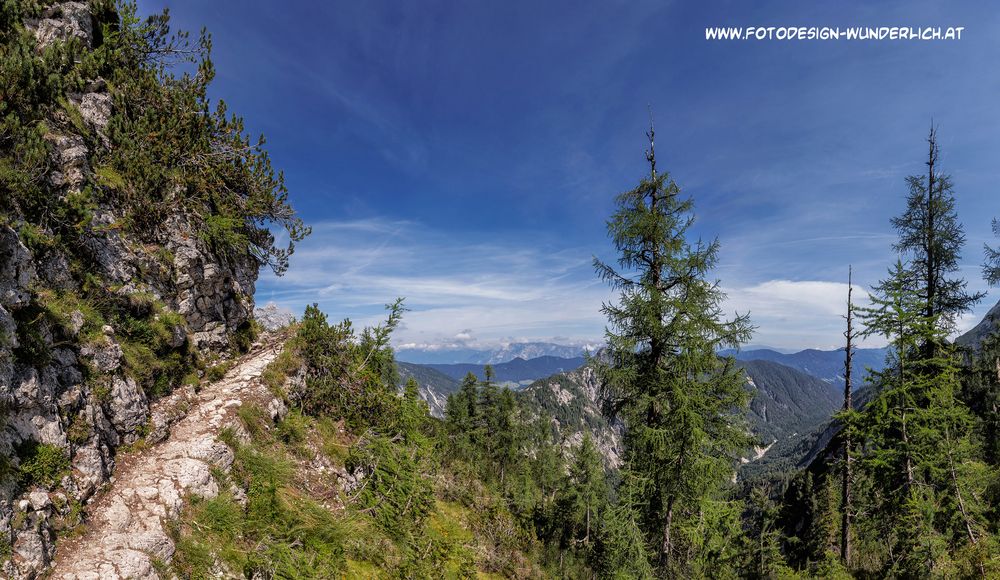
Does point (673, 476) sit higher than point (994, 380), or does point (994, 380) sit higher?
point (994, 380)

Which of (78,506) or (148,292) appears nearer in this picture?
(78,506)

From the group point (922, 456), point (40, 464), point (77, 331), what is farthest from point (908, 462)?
point (77, 331)

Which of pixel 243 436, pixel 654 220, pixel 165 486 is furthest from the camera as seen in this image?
pixel 654 220

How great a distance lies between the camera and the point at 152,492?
6266 millimetres

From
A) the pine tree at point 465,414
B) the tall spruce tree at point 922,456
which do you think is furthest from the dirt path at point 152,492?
Answer: the pine tree at point 465,414

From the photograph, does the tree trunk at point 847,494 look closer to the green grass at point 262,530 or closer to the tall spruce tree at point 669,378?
the tall spruce tree at point 669,378

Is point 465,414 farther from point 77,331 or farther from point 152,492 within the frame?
point 77,331

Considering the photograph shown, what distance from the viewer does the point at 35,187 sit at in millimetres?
6812

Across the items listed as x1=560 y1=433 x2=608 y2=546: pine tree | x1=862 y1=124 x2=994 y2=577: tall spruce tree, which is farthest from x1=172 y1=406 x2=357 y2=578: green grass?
x1=560 y1=433 x2=608 y2=546: pine tree

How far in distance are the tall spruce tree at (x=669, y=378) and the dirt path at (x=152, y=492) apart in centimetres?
985

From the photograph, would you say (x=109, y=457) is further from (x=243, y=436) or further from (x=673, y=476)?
(x=673, y=476)

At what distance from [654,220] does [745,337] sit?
4180 mm

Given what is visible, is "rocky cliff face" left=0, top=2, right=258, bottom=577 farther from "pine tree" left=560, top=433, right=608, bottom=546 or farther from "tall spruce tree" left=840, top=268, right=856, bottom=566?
"pine tree" left=560, top=433, right=608, bottom=546

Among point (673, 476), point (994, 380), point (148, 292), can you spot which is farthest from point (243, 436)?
point (994, 380)
